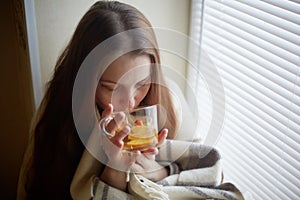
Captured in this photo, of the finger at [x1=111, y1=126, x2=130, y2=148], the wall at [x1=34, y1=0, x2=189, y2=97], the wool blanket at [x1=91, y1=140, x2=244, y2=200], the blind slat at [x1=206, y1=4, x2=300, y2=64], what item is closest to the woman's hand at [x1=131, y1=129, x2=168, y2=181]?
the wool blanket at [x1=91, y1=140, x2=244, y2=200]

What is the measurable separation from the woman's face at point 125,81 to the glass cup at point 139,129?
0.02 metres

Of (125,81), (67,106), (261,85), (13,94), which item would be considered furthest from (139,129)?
(13,94)

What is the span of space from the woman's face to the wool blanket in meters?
0.19

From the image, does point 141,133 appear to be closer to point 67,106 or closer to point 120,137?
point 120,137

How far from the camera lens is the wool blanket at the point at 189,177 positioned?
34.5 inches

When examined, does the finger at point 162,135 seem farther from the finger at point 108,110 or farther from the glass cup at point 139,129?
the finger at point 108,110

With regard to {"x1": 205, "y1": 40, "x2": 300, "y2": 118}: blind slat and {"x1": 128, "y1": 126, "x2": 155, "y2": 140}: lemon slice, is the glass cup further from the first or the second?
{"x1": 205, "y1": 40, "x2": 300, "y2": 118}: blind slat

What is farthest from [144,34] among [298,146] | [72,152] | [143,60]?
[298,146]

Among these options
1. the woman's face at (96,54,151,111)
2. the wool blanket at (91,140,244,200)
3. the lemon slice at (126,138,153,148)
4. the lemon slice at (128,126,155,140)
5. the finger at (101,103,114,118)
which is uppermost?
the woman's face at (96,54,151,111)

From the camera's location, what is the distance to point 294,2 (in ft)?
2.97

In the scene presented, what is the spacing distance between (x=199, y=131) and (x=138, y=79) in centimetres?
26

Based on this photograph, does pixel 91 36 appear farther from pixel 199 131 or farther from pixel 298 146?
pixel 298 146

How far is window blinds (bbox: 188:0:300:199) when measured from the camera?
959 millimetres

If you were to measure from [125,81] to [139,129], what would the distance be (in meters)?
0.10
